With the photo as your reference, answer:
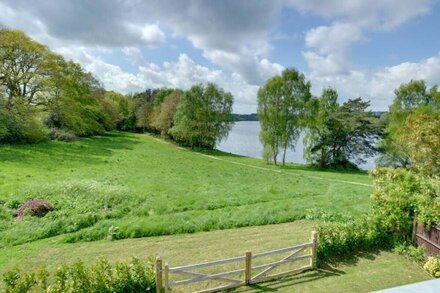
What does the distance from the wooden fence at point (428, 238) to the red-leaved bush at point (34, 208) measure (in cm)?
1758

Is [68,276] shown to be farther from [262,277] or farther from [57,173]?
[57,173]

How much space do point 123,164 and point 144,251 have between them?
18.1 metres

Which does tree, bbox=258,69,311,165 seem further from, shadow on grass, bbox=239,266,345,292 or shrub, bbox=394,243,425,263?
shadow on grass, bbox=239,266,345,292

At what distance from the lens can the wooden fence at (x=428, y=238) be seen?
12.1 m

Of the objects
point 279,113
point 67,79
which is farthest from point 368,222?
point 67,79

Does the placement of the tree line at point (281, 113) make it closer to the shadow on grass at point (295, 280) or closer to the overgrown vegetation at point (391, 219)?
the overgrown vegetation at point (391, 219)

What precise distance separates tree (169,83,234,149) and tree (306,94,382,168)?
18.3 meters

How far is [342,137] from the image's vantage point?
137 ft

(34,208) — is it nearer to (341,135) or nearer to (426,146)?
(426,146)

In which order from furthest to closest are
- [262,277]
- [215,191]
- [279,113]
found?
1. [279,113]
2. [215,191]
3. [262,277]

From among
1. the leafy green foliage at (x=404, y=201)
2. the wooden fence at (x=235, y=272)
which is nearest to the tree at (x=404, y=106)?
the leafy green foliage at (x=404, y=201)

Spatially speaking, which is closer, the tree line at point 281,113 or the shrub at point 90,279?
the shrub at point 90,279

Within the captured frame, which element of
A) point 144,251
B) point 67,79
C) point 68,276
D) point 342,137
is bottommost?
point 144,251

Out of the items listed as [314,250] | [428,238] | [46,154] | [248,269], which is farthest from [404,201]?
[46,154]
